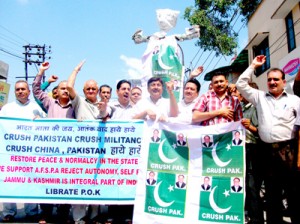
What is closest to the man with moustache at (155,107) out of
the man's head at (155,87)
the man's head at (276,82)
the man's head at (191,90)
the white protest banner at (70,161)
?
the man's head at (155,87)

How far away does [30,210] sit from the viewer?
409 centimetres

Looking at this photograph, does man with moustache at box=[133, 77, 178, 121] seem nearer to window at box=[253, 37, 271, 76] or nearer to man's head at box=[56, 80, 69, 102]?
man's head at box=[56, 80, 69, 102]

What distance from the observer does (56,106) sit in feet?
13.0

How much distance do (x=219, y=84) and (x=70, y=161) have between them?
2051 millimetres

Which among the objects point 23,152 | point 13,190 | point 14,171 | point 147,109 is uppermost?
point 147,109

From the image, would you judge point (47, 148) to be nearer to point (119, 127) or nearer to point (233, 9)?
point (119, 127)

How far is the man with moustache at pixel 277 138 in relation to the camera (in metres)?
3.05

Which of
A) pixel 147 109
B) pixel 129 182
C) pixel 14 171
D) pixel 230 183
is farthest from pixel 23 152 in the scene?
pixel 230 183

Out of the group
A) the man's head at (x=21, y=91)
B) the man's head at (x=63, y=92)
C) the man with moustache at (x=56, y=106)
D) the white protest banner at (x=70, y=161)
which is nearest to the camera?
the white protest banner at (x=70, y=161)

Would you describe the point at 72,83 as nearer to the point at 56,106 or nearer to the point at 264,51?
the point at 56,106

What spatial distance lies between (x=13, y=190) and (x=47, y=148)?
2.15 ft

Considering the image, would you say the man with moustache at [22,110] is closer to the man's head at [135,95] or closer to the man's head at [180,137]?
the man's head at [135,95]

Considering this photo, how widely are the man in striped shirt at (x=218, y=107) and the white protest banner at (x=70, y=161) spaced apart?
0.78 m

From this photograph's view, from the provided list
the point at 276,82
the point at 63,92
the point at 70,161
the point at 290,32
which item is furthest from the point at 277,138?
the point at 290,32
